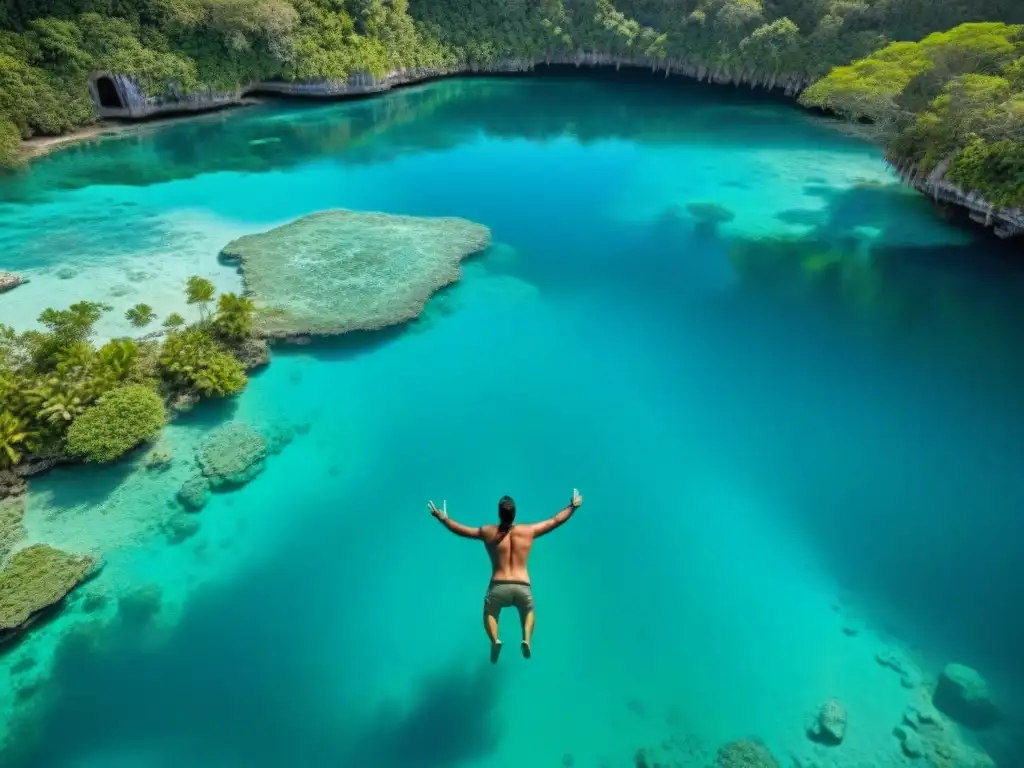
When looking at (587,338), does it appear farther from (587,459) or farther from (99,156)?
(99,156)

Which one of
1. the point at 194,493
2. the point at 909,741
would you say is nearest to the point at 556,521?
the point at 909,741

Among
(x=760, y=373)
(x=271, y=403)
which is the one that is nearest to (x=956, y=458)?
(x=760, y=373)

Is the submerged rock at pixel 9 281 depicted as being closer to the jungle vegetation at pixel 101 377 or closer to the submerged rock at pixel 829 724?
the jungle vegetation at pixel 101 377

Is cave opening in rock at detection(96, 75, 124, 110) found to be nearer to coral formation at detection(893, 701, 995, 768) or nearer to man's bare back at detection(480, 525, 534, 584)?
man's bare back at detection(480, 525, 534, 584)

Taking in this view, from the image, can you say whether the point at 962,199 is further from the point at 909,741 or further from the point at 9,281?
the point at 9,281

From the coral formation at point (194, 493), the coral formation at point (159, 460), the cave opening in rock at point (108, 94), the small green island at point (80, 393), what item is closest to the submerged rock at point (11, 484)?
the small green island at point (80, 393)

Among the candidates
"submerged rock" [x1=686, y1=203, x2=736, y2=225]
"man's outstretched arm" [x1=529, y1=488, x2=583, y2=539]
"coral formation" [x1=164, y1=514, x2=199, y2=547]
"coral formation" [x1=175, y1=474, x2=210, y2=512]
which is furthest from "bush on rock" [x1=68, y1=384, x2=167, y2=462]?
"submerged rock" [x1=686, y1=203, x2=736, y2=225]
